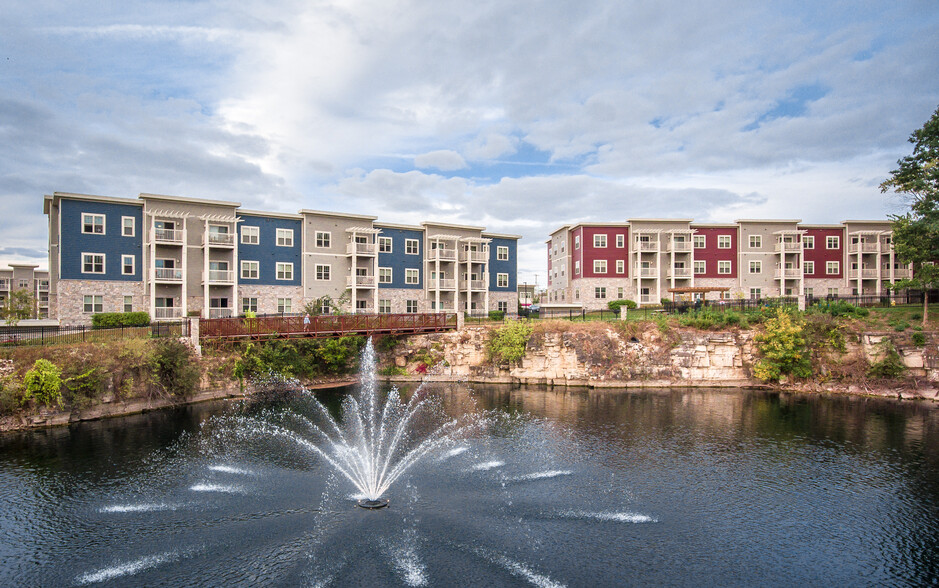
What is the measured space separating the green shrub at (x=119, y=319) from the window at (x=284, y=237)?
14.5m

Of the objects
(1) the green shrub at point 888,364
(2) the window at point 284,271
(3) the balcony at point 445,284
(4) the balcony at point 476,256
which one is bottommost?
(1) the green shrub at point 888,364

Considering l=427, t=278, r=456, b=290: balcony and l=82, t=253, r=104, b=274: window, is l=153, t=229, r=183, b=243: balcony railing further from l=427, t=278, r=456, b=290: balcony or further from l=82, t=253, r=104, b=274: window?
l=427, t=278, r=456, b=290: balcony

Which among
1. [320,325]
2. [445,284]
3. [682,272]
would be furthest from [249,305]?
[682,272]

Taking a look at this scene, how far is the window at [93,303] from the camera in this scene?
43.8 m

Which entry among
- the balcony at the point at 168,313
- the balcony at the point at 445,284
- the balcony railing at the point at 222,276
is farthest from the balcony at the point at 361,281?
the balcony at the point at 168,313

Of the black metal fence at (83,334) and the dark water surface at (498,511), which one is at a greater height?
the black metal fence at (83,334)

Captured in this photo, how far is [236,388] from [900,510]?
36427mm

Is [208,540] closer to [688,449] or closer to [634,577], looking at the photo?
[634,577]

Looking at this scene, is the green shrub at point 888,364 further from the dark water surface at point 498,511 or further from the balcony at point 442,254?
the balcony at point 442,254

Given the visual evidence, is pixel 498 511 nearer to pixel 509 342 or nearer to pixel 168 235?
pixel 509 342

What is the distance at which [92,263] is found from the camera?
144 feet

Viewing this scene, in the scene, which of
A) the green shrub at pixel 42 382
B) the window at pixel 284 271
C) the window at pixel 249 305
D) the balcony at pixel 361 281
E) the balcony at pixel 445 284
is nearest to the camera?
the green shrub at pixel 42 382

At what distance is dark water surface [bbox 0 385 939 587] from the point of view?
41.7 feet

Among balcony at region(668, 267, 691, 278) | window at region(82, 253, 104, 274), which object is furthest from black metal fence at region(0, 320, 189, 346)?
balcony at region(668, 267, 691, 278)
